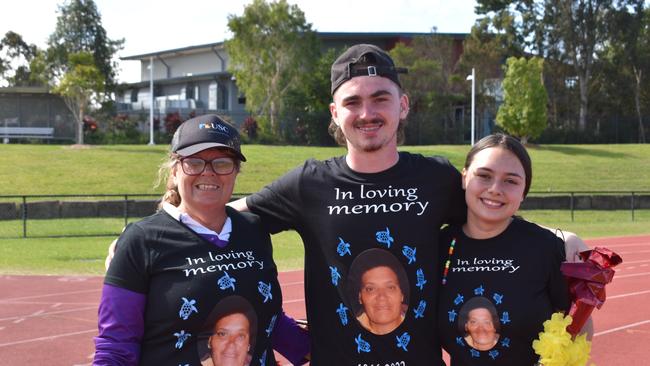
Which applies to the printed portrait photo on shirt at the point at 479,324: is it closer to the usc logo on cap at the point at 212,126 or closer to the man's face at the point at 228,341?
the man's face at the point at 228,341

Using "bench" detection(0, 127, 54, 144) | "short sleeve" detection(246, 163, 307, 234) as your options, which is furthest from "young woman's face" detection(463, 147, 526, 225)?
"bench" detection(0, 127, 54, 144)

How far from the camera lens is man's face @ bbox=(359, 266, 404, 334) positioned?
10.7ft

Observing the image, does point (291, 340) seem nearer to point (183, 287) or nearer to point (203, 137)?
point (183, 287)

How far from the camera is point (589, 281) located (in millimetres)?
3055

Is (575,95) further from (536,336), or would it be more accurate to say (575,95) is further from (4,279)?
(536,336)

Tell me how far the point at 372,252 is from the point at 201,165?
84 cm

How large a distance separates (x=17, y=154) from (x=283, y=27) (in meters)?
16.6

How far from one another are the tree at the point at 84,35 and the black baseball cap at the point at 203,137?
58.2m

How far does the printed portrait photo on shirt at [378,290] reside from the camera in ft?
10.7

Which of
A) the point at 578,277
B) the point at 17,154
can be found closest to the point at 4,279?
the point at 578,277

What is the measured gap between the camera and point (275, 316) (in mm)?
3176

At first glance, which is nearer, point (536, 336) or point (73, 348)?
point (536, 336)

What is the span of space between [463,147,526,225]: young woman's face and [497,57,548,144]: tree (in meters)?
35.8

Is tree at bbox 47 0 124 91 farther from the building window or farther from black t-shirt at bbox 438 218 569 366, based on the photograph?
black t-shirt at bbox 438 218 569 366
